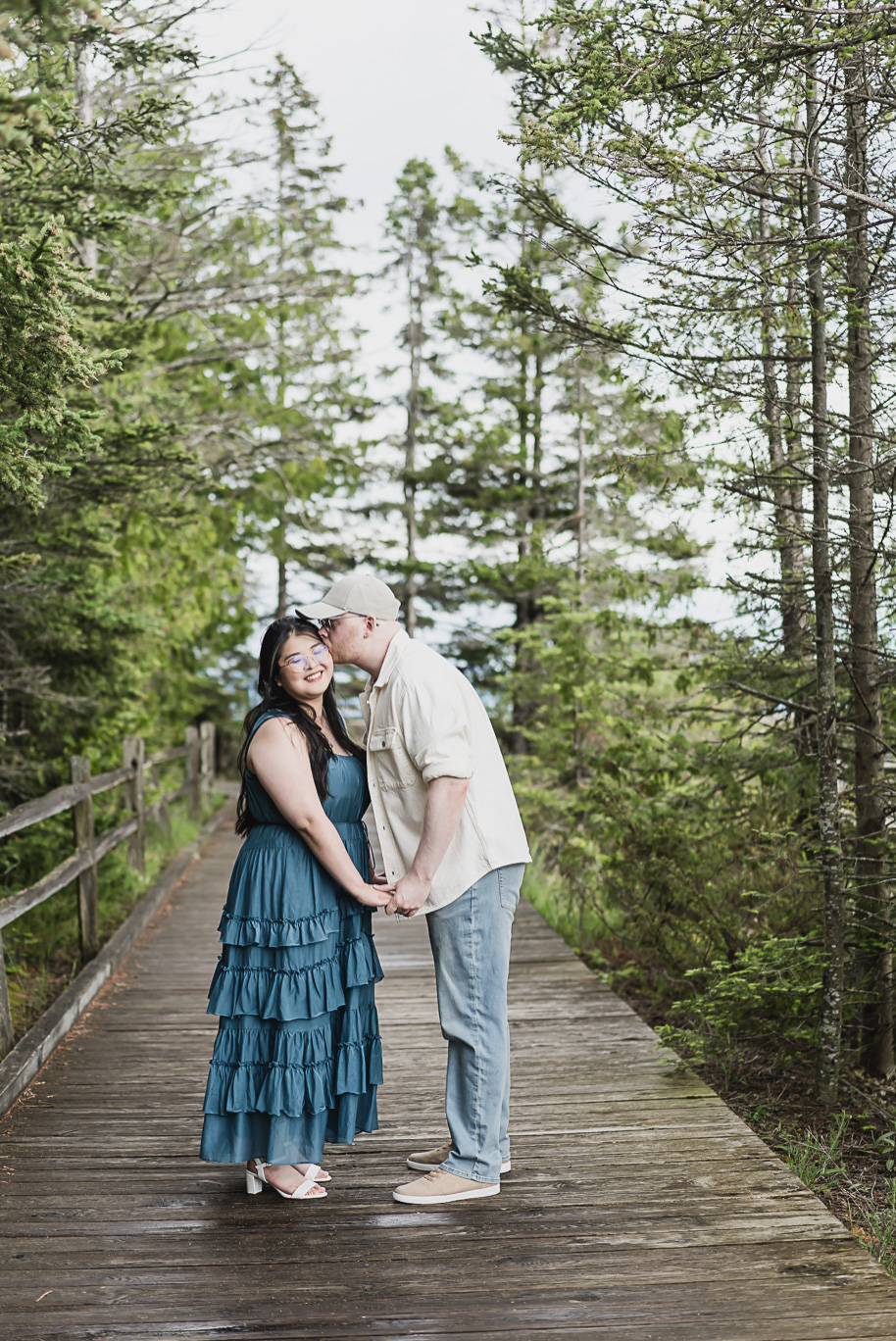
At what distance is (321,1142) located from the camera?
355cm

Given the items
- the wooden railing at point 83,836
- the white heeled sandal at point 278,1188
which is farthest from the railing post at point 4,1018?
the white heeled sandal at point 278,1188

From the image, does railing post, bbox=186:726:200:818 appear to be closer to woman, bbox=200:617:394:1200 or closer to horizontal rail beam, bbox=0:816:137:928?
horizontal rail beam, bbox=0:816:137:928

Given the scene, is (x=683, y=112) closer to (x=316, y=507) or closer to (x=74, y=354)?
(x=74, y=354)

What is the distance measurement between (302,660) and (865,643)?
2730 mm

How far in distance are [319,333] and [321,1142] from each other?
1660 cm

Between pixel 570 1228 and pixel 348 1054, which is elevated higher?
pixel 348 1054

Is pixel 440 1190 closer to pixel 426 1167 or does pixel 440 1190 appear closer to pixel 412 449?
pixel 426 1167

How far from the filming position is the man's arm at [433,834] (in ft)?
11.1

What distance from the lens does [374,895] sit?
355 cm

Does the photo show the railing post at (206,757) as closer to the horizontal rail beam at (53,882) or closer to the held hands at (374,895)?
the horizontal rail beam at (53,882)

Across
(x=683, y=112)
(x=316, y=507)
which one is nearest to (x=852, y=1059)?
(x=683, y=112)

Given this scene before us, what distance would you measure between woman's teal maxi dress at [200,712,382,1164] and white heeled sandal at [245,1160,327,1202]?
14 cm

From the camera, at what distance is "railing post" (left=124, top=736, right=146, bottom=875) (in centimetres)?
930

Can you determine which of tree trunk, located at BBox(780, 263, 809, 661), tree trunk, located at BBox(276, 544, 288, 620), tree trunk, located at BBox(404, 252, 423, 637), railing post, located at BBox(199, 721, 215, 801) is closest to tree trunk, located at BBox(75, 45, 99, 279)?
tree trunk, located at BBox(780, 263, 809, 661)
